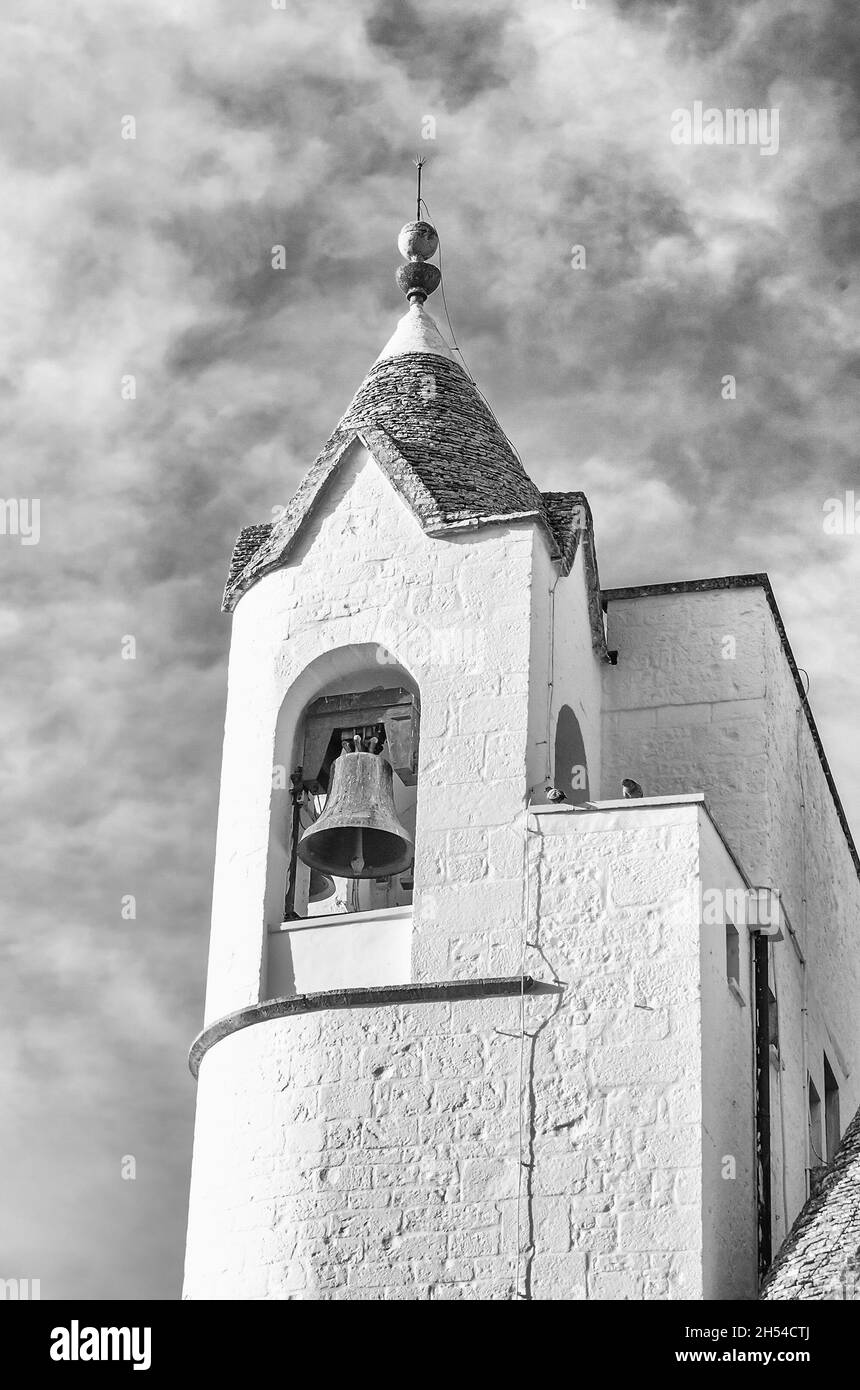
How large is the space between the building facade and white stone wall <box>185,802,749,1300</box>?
0.08ft

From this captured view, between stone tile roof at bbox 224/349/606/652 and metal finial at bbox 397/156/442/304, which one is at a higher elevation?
metal finial at bbox 397/156/442/304

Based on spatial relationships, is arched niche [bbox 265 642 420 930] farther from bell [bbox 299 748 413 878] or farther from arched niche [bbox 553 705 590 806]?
arched niche [bbox 553 705 590 806]

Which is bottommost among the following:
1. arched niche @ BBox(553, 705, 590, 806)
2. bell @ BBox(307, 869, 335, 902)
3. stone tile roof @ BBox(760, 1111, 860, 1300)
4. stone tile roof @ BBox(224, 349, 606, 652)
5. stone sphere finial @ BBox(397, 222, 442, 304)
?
stone tile roof @ BBox(760, 1111, 860, 1300)

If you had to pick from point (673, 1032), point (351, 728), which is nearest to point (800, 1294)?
point (673, 1032)

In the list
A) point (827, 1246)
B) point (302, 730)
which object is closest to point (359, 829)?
point (302, 730)

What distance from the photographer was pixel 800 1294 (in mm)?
17609

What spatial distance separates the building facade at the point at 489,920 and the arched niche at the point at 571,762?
33 mm

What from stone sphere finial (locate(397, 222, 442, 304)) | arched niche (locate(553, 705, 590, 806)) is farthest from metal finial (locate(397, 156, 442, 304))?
arched niche (locate(553, 705, 590, 806))

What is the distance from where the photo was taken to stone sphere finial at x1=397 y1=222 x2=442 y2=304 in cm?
2534

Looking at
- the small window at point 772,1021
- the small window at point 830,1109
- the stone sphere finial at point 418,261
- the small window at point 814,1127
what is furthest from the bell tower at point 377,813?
the small window at point 830,1109

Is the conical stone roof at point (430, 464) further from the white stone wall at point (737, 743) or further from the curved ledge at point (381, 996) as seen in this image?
the curved ledge at point (381, 996)

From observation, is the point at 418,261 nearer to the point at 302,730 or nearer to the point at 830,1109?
the point at 302,730

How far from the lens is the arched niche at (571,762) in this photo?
22969 mm
